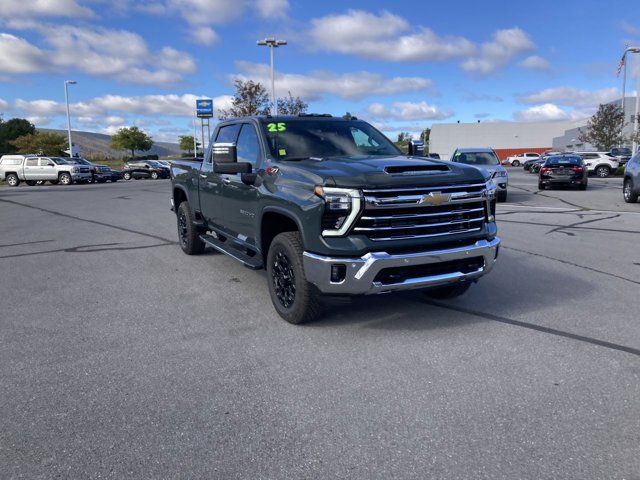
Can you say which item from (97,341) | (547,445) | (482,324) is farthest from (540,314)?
(97,341)

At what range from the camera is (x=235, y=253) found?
6250mm

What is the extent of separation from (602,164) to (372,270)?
3620cm

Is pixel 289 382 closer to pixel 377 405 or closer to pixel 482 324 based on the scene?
pixel 377 405

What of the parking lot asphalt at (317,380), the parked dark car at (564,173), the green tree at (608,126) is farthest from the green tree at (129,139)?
the parking lot asphalt at (317,380)

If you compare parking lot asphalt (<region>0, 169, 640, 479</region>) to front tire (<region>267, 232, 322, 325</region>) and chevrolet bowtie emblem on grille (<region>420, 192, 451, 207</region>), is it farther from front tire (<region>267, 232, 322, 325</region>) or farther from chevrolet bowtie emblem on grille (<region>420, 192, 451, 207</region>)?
chevrolet bowtie emblem on grille (<region>420, 192, 451, 207</region>)

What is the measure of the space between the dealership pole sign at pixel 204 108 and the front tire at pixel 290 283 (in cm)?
5374

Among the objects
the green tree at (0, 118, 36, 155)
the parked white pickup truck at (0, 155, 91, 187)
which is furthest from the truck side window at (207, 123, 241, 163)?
the green tree at (0, 118, 36, 155)

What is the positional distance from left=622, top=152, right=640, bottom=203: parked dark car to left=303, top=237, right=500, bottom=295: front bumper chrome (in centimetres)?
1347

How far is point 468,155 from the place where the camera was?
17.7 m

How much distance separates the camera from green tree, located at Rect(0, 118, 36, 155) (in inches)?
3440

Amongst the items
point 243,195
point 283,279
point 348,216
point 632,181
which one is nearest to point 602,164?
point 632,181

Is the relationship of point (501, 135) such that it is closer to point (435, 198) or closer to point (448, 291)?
point (448, 291)

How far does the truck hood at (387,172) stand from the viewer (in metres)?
4.35

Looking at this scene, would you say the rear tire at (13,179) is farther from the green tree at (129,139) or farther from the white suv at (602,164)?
the green tree at (129,139)
